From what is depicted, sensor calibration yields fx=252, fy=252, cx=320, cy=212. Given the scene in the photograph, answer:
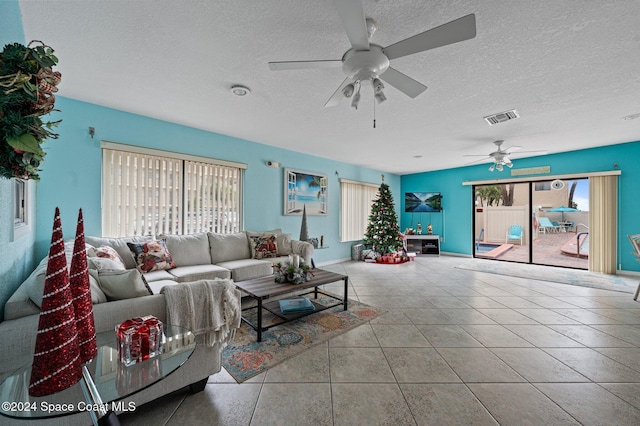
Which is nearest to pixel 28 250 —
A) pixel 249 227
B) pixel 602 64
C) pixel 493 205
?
pixel 249 227

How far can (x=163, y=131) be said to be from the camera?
12.1 feet

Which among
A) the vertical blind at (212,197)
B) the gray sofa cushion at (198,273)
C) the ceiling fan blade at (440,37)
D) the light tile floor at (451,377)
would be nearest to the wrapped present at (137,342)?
the light tile floor at (451,377)

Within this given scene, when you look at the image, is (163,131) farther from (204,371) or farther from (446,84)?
(446,84)

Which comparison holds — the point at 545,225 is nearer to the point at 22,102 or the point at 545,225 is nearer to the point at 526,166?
the point at 526,166

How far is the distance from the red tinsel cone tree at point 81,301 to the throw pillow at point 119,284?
51cm

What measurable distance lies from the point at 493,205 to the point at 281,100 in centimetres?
666

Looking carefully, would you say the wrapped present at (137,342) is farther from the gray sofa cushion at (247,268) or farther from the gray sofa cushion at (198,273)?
the gray sofa cushion at (247,268)

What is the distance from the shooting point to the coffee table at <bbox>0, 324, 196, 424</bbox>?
0.84 metres

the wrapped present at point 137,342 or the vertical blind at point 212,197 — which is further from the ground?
the vertical blind at point 212,197

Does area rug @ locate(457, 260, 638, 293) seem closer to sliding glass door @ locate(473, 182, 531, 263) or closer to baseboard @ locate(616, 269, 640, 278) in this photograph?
baseboard @ locate(616, 269, 640, 278)

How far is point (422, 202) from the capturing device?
7.78 m

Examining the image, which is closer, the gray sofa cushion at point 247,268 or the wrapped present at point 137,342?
the wrapped present at point 137,342

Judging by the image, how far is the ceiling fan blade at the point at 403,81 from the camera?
183 centimetres

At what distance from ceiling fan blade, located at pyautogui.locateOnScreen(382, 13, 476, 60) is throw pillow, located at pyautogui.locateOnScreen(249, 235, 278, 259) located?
128 inches
